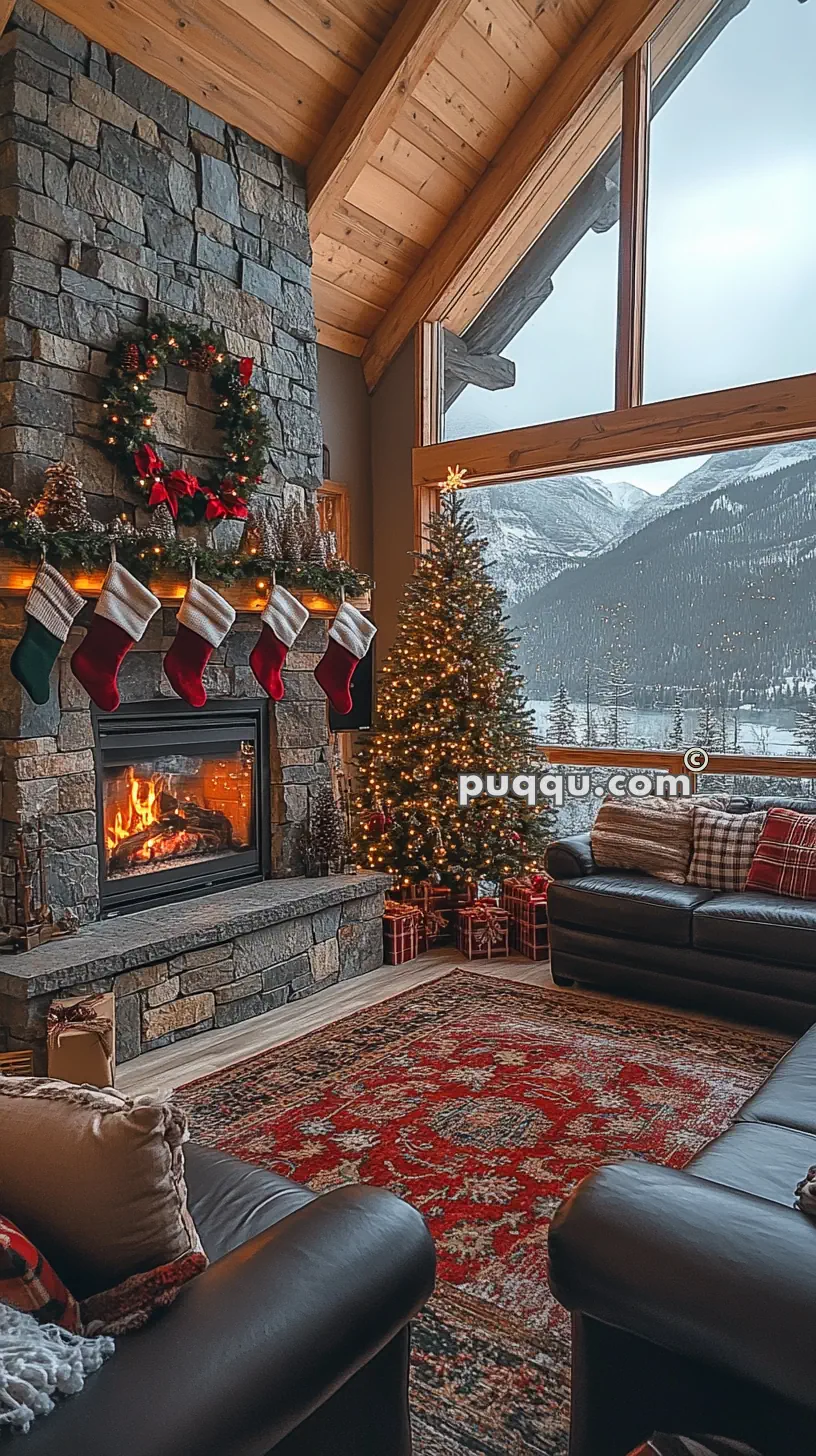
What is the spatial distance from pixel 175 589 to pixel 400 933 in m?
1.94

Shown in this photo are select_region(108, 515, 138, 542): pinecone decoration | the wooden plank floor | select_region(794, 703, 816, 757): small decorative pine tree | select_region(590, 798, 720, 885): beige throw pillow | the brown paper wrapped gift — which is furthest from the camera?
select_region(794, 703, 816, 757): small decorative pine tree

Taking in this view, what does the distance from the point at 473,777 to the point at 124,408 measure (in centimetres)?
240

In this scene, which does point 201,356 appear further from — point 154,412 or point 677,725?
point 677,725

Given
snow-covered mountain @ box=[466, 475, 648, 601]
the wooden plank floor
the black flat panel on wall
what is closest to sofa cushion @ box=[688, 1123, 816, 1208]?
the wooden plank floor

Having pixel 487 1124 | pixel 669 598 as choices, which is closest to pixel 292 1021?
pixel 487 1124

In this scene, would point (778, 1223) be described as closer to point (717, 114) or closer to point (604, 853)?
point (604, 853)

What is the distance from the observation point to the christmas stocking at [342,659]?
14.3 ft

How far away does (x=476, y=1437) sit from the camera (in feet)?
5.74

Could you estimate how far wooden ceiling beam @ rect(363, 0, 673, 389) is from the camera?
16.3 ft

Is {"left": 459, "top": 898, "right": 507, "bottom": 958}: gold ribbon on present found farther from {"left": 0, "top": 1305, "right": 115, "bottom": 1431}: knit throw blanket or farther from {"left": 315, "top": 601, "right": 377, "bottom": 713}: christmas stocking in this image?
{"left": 0, "top": 1305, "right": 115, "bottom": 1431}: knit throw blanket

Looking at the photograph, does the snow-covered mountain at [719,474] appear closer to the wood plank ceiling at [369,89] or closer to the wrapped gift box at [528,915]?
the wood plank ceiling at [369,89]

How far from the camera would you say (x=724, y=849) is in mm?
4117

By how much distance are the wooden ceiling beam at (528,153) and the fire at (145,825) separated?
339cm

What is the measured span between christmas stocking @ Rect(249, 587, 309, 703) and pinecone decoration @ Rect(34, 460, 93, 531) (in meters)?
0.84
